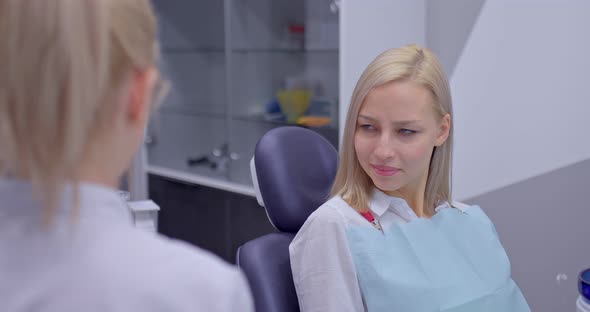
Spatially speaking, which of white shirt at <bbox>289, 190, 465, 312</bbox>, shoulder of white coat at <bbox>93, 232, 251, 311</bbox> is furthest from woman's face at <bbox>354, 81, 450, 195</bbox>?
shoulder of white coat at <bbox>93, 232, 251, 311</bbox>

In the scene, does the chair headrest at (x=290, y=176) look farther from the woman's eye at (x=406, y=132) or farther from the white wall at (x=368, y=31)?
the white wall at (x=368, y=31)

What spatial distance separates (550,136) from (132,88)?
1.81 meters

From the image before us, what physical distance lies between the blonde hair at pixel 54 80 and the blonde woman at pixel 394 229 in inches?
32.0

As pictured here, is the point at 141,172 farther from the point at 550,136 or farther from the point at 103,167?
the point at 103,167

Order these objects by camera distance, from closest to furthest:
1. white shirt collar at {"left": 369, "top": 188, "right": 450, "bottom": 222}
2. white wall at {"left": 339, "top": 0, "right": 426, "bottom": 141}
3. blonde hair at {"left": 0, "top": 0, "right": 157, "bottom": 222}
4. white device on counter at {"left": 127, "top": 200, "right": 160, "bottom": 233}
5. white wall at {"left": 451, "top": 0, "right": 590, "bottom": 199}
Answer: blonde hair at {"left": 0, "top": 0, "right": 157, "bottom": 222}, white shirt collar at {"left": 369, "top": 188, "right": 450, "bottom": 222}, white device on counter at {"left": 127, "top": 200, "right": 160, "bottom": 233}, white wall at {"left": 451, "top": 0, "right": 590, "bottom": 199}, white wall at {"left": 339, "top": 0, "right": 426, "bottom": 141}

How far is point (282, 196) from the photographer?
141 cm

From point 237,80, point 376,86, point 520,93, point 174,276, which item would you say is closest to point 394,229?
point 376,86

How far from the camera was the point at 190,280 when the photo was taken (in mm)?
534

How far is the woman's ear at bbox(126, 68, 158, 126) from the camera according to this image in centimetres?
54

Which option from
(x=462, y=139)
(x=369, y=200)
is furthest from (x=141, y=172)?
(x=462, y=139)

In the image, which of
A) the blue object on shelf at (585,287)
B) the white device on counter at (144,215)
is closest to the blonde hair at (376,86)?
the blue object on shelf at (585,287)

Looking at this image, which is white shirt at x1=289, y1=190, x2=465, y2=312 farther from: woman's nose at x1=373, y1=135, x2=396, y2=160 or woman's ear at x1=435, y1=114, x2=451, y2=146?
woman's ear at x1=435, y1=114, x2=451, y2=146

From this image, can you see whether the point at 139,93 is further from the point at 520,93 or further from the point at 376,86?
the point at 520,93

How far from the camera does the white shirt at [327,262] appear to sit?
123 centimetres
